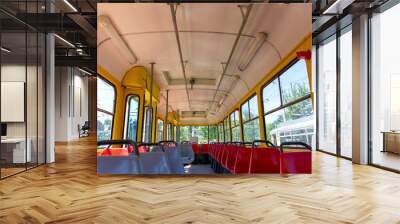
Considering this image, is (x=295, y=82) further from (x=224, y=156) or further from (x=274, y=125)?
(x=224, y=156)

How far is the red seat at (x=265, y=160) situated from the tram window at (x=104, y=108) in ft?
6.76

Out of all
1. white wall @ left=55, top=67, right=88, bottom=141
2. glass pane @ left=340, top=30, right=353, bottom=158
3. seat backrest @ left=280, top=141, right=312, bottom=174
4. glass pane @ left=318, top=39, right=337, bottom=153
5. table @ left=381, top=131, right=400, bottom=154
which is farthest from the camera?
white wall @ left=55, top=67, right=88, bottom=141

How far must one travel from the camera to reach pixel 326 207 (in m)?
3.47

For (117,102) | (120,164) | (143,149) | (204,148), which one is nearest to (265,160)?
(204,148)

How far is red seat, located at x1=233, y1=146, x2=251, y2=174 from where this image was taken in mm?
5090

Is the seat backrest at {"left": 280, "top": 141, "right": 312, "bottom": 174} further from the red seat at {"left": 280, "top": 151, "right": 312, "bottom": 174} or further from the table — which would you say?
the table

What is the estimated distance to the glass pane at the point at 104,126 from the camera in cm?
487

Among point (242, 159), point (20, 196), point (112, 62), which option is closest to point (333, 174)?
point (242, 159)

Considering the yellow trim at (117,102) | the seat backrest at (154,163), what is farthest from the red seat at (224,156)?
the yellow trim at (117,102)

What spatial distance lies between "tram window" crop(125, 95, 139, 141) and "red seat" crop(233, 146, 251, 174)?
59.5 inches

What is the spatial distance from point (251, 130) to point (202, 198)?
1617mm

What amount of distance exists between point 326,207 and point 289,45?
232cm

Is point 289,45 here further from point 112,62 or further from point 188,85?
point 112,62

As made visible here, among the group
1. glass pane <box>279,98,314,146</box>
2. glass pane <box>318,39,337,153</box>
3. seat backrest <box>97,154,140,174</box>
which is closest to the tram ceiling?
glass pane <box>279,98,314,146</box>
